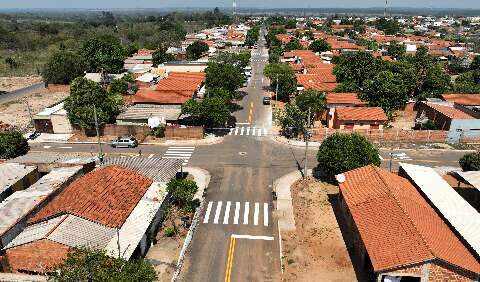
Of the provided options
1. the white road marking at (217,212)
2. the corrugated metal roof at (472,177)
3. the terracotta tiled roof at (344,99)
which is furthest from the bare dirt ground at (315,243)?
the terracotta tiled roof at (344,99)

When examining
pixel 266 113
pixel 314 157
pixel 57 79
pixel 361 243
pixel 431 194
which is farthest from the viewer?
pixel 57 79

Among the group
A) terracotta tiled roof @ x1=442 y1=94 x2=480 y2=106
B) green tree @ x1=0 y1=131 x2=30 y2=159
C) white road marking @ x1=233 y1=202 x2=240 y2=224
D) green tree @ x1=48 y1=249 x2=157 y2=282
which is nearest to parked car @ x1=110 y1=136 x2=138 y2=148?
green tree @ x1=0 y1=131 x2=30 y2=159

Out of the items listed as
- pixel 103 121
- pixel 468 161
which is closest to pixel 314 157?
pixel 468 161

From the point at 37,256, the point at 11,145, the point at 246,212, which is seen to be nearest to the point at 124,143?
the point at 11,145

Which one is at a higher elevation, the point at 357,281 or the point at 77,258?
the point at 77,258

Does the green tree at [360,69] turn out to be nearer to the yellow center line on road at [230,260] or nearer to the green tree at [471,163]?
the green tree at [471,163]

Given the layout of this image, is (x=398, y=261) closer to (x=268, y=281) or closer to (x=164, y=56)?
(x=268, y=281)
